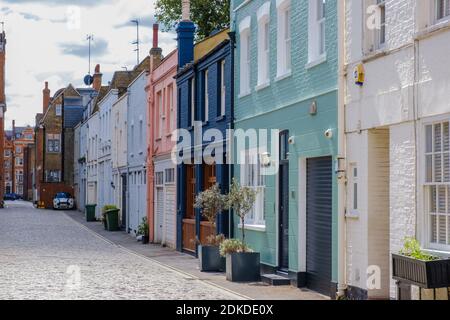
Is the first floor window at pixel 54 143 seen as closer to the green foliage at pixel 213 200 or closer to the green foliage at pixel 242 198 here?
the green foliage at pixel 213 200

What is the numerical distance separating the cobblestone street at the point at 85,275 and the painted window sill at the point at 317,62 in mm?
4655

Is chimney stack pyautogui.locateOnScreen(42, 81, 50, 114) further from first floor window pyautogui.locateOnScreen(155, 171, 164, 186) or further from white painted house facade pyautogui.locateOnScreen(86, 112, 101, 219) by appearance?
first floor window pyautogui.locateOnScreen(155, 171, 164, 186)

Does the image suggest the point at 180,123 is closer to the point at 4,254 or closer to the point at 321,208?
the point at 4,254

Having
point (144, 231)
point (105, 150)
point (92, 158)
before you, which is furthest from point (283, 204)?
point (92, 158)

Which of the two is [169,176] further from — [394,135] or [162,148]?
[394,135]

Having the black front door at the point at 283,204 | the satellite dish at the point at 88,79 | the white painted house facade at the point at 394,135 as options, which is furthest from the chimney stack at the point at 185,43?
the satellite dish at the point at 88,79

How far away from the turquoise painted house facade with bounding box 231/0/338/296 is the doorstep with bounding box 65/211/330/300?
0.45 meters

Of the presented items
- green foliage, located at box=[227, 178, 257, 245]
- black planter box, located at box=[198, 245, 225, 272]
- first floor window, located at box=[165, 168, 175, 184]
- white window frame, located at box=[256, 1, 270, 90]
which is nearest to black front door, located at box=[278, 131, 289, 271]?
green foliage, located at box=[227, 178, 257, 245]

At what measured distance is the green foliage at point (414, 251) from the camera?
11.4 m

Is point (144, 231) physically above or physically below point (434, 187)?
below

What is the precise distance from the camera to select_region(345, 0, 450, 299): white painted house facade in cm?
1202

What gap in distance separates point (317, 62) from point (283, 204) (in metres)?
3.79

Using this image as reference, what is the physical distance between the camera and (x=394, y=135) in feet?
43.6
